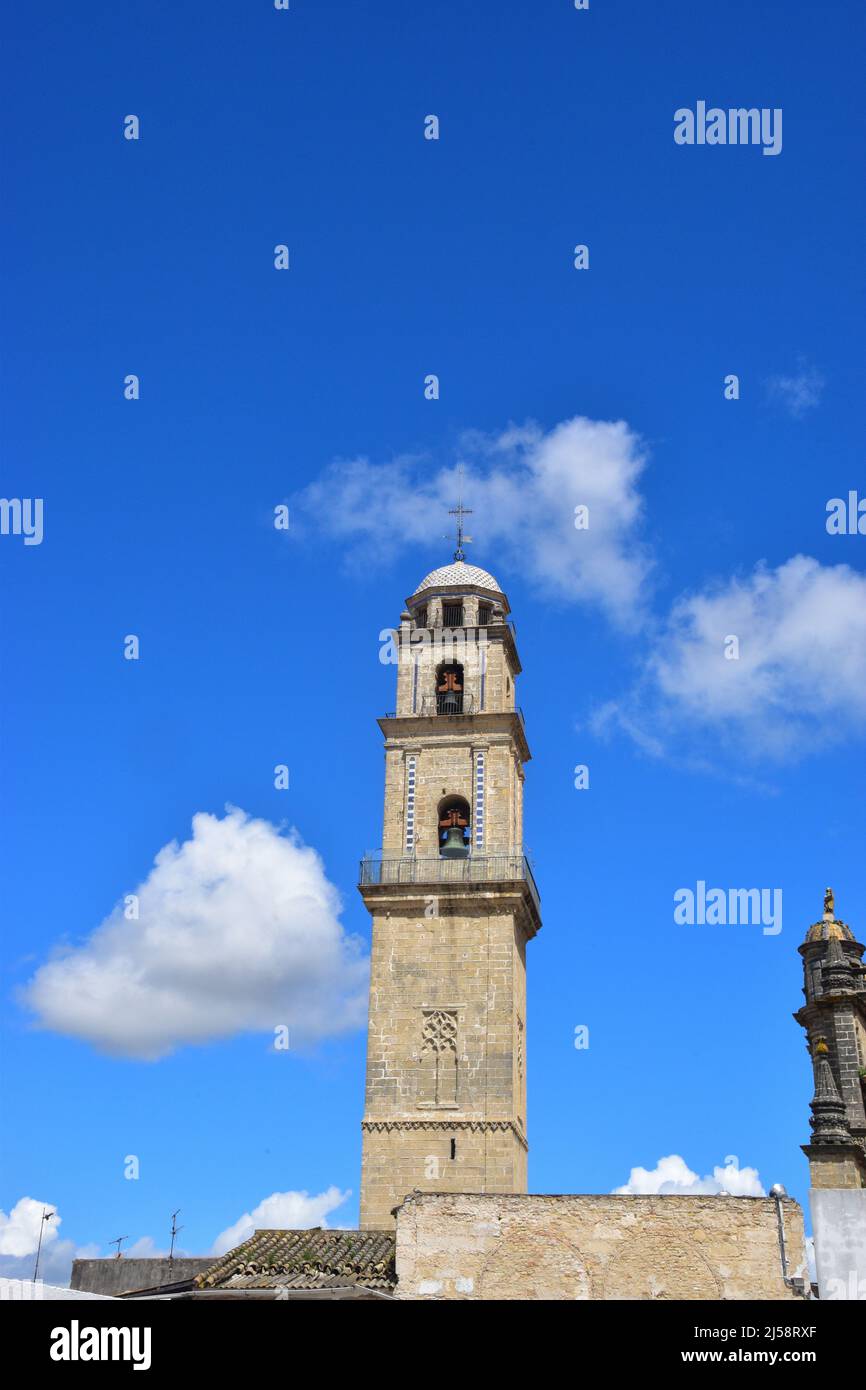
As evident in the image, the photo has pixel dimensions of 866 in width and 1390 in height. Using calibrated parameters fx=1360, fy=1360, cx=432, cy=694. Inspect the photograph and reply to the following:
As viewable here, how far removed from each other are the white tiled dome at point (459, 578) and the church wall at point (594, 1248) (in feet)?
66.9

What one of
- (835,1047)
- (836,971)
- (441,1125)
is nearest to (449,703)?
(441,1125)

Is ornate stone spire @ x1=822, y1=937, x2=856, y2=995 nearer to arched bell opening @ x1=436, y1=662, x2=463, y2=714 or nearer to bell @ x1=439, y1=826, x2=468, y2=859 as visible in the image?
bell @ x1=439, y1=826, x2=468, y2=859

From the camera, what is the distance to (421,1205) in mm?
24062

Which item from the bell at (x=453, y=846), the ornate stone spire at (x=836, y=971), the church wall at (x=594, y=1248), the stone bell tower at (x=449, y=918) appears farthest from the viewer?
the bell at (x=453, y=846)

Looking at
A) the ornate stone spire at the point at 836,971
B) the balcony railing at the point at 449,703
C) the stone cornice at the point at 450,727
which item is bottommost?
the ornate stone spire at the point at 836,971

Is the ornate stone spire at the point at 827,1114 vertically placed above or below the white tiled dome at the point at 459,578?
→ below

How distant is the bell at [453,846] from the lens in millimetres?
36406

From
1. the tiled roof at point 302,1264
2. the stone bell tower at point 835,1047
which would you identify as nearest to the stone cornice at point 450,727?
the stone bell tower at point 835,1047

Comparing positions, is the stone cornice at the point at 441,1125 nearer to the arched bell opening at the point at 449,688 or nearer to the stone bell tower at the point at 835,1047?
the stone bell tower at the point at 835,1047

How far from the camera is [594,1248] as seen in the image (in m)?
23.6

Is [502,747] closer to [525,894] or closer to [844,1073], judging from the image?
[525,894]
